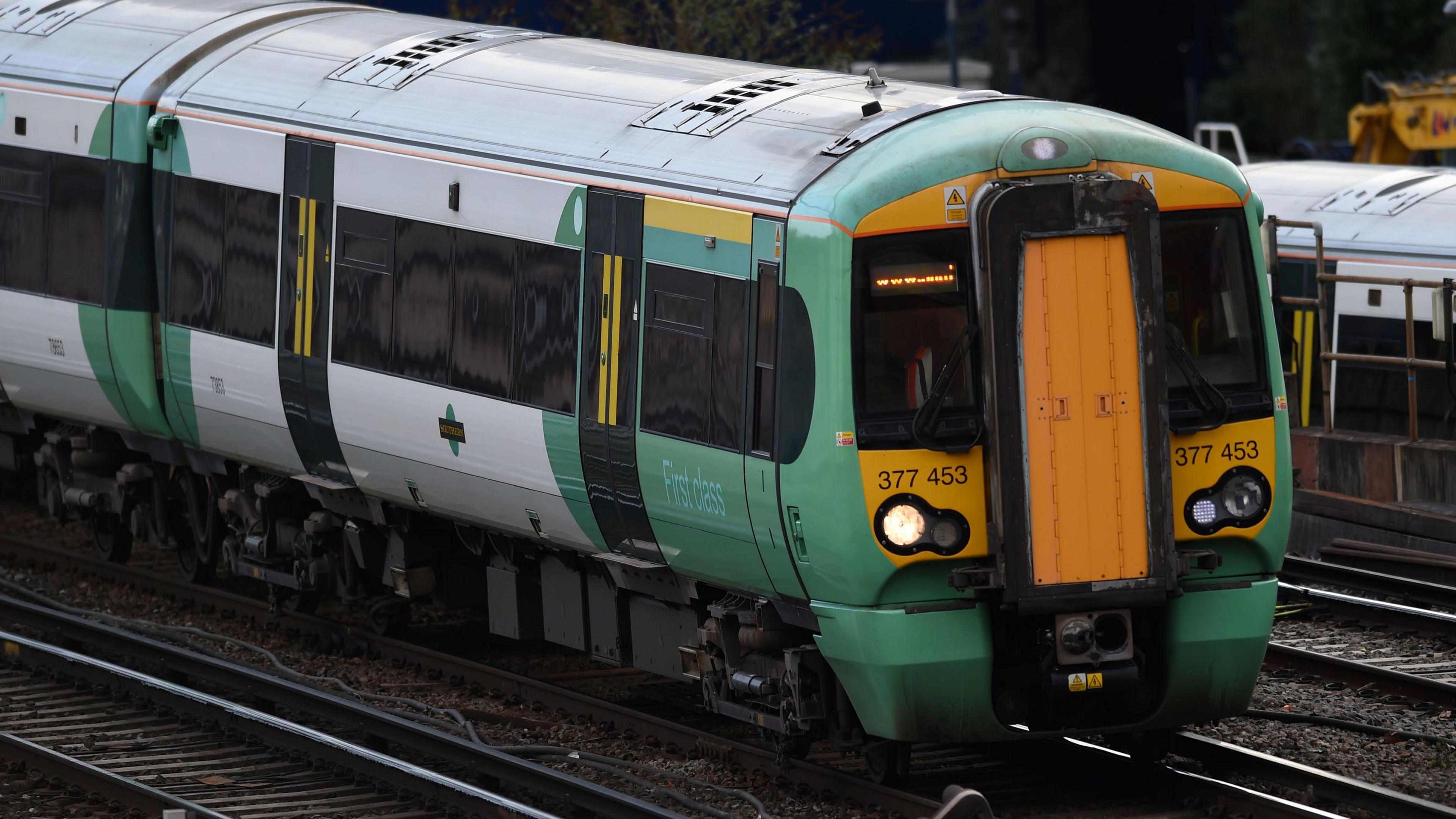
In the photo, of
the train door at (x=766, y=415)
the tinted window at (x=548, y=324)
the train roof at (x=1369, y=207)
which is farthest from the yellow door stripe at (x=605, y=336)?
the train roof at (x=1369, y=207)

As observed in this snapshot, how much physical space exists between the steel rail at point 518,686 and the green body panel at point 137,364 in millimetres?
1380

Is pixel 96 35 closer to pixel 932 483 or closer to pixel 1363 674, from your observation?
pixel 932 483

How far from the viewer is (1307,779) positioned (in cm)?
988

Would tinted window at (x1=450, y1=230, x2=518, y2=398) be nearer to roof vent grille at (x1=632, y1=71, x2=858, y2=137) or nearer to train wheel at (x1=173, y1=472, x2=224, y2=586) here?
roof vent grille at (x1=632, y1=71, x2=858, y2=137)

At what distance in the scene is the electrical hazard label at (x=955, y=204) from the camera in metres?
9.23

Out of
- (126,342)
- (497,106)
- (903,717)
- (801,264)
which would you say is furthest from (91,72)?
(903,717)

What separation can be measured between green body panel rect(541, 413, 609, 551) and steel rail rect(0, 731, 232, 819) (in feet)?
7.38

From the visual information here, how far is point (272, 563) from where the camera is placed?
14305mm

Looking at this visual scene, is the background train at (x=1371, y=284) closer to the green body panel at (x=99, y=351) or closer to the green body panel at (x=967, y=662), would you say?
the green body panel at (x=967, y=662)

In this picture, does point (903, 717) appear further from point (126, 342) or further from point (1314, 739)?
point (126, 342)

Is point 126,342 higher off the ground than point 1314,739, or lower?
higher

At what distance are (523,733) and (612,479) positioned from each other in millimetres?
1779

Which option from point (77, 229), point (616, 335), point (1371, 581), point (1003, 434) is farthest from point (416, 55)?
point (1371, 581)

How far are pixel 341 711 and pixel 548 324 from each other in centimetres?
240
